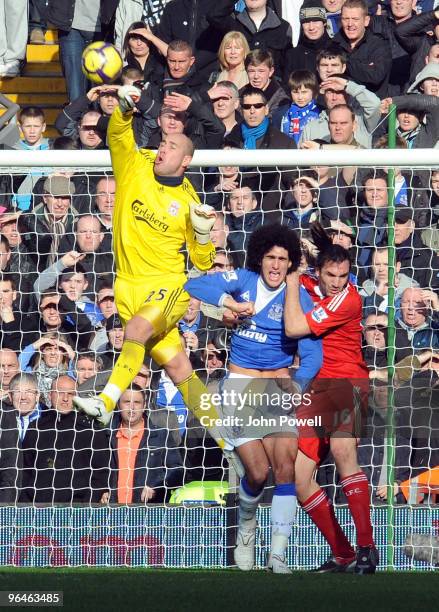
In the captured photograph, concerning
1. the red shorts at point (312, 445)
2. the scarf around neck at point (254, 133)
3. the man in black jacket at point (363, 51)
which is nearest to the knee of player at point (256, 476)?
the red shorts at point (312, 445)

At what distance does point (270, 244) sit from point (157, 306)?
2.84 feet

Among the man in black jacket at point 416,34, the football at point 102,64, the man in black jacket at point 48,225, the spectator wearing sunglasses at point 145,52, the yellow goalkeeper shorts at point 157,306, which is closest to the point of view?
the yellow goalkeeper shorts at point 157,306

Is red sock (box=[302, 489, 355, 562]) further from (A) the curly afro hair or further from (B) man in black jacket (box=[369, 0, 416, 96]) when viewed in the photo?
(B) man in black jacket (box=[369, 0, 416, 96])

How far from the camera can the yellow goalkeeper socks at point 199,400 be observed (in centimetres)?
891

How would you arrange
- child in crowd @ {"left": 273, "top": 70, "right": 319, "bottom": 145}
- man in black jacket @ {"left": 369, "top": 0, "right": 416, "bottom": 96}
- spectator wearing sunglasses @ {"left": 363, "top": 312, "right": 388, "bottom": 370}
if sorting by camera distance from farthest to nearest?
man in black jacket @ {"left": 369, "top": 0, "right": 416, "bottom": 96}, child in crowd @ {"left": 273, "top": 70, "right": 319, "bottom": 145}, spectator wearing sunglasses @ {"left": 363, "top": 312, "right": 388, "bottom": 370}

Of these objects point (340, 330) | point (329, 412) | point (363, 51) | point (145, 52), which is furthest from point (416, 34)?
point (329, 412)

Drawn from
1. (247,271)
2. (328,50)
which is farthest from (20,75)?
(247,271)

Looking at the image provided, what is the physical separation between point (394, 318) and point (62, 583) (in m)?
3.37

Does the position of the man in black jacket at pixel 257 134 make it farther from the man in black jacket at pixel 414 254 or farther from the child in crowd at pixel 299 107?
the man in black jacket at pixel 414 254

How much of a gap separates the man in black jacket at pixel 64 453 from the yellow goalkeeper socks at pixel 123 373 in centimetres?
113

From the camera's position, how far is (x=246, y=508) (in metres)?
8.30

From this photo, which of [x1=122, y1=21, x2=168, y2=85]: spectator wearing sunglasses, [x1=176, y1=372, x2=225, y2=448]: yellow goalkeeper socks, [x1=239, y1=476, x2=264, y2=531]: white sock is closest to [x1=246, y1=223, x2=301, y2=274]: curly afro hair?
[x1=176, y1=372, x2=225, y2=448]: yellow goalkeeper socks

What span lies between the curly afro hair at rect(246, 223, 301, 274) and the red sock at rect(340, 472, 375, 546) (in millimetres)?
1344

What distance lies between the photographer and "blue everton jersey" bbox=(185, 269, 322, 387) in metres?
8.45
